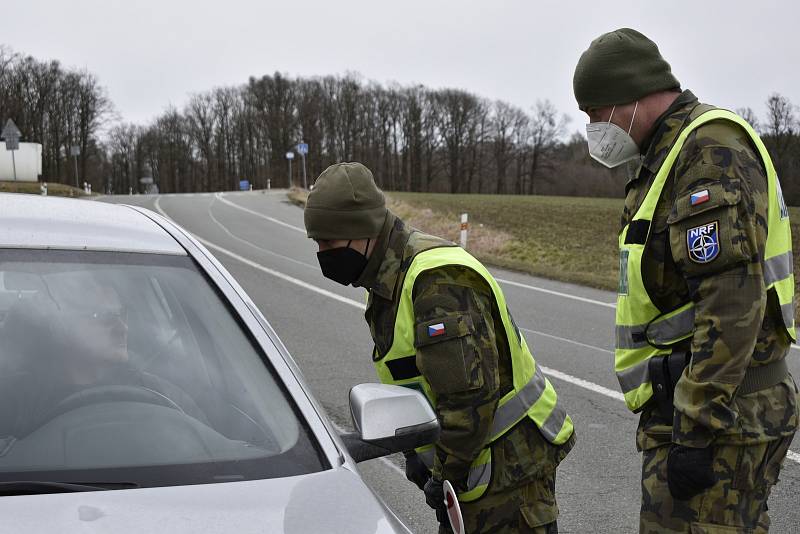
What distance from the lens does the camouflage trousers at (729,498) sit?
224cm

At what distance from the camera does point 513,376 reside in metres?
2.44

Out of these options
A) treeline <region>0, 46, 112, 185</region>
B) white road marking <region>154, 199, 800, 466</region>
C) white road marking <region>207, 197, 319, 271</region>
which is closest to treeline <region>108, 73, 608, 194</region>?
treeline <region>0, 46, 112, 185</region>

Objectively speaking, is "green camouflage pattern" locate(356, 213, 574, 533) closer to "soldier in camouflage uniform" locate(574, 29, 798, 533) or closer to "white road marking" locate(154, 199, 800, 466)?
"soldier in camouflage uniform" locate(574, 29, 798, 533)

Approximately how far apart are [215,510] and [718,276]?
1382 millimetres

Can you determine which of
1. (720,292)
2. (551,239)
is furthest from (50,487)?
(551,239)

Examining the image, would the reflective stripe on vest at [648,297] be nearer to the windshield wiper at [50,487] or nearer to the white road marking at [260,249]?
the windshield wiper at [50,487]

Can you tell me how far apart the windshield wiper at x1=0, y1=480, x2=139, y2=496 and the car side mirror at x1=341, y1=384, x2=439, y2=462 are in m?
0.60

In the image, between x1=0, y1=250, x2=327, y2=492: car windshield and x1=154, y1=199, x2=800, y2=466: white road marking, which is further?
x1=154, y1=199, x2=800, y2=466: white road marking

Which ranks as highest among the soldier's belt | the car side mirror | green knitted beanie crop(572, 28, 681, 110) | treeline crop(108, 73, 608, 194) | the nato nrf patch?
treeline crop(108, 73, 608, 194)

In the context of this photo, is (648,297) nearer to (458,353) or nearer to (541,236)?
(458,353)

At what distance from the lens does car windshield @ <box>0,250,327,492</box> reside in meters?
2.04

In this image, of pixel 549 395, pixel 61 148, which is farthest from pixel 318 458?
pixel 61 148

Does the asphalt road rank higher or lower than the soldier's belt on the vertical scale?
lower

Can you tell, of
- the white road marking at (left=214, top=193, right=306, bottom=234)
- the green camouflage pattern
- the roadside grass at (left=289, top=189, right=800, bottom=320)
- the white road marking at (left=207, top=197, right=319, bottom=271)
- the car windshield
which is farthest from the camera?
the white road marking at (left=214, top=193, right=306, bottom=234)
